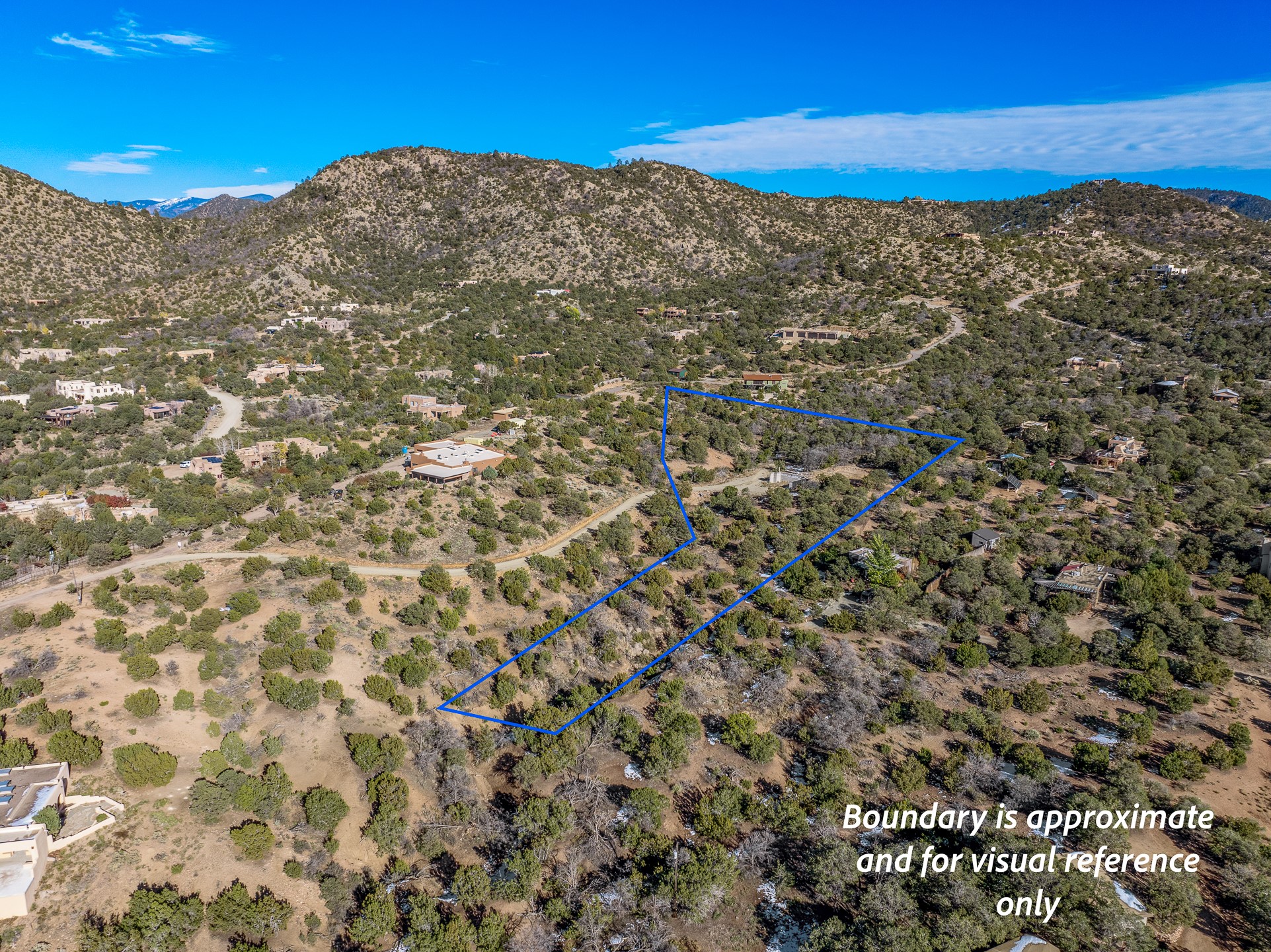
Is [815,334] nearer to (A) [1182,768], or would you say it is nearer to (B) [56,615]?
(A) [1182,768]

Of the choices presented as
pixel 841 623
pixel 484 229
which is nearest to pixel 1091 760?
pixel 841 623

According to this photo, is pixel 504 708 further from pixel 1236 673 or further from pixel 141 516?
pixel 1236 673

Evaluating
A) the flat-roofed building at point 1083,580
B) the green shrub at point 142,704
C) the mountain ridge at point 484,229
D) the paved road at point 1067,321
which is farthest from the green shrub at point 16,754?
the paved road at point 1067,321

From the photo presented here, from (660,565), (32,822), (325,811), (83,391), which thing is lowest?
(660,565)

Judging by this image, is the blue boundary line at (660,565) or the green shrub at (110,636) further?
the blue boundary line at (660,565)

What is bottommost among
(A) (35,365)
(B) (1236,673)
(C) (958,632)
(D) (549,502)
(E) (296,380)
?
(B) (1236,673)

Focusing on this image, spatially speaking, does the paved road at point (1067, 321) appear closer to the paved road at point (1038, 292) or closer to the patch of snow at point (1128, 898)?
the paved road at point (1038, 292)

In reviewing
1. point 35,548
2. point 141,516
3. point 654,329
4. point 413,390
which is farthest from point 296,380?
point 654,329

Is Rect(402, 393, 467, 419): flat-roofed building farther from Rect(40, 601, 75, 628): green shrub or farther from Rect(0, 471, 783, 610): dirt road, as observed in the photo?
Rect(40, 601, 75, 628): green shrub
